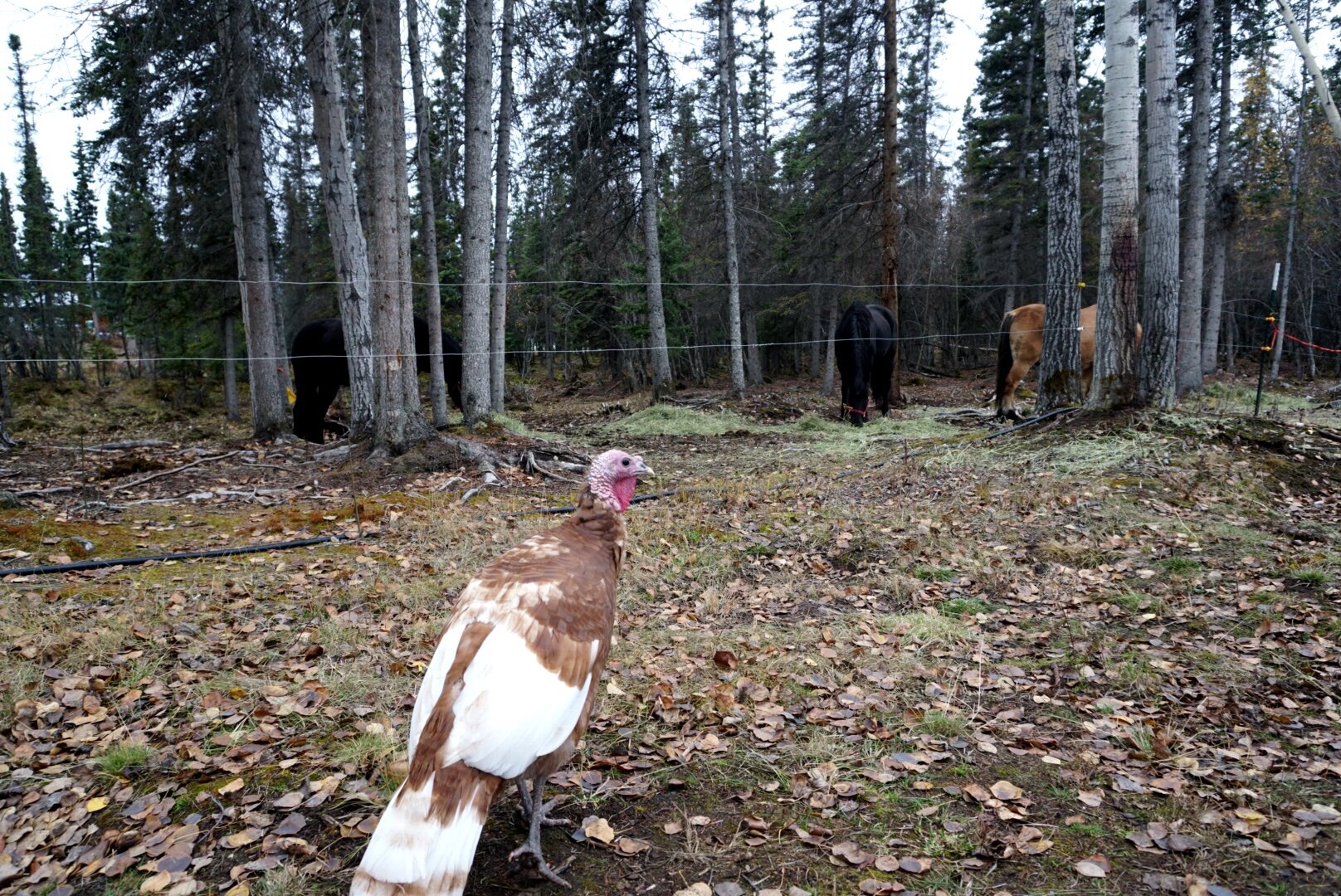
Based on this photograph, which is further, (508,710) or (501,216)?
(501,216)

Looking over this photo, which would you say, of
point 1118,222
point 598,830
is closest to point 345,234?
point 598,830

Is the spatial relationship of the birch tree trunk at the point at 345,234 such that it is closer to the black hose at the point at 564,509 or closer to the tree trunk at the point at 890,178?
the black hose at the point at 564,509

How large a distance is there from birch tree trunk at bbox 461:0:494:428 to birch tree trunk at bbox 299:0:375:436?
202 cm

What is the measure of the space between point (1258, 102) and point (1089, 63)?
7.62 metres

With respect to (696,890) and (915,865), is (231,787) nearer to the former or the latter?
(696,890)

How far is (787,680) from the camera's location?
4152 mm

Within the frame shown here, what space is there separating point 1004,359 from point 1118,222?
5046mm

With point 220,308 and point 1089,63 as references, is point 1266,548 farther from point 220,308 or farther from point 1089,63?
point 220,308

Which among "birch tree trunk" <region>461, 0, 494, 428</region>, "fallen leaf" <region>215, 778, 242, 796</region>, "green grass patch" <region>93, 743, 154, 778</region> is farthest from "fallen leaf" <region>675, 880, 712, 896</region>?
"birch tree trunk" <region>461, 0, 494, 428</region>

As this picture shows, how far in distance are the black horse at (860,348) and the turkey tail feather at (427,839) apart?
514 inches

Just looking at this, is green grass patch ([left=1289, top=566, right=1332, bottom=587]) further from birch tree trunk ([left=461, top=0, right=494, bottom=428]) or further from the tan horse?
birch tree trunk ([left=461, top=0, right=494, bottom=428])

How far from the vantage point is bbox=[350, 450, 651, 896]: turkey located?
2.05 meters

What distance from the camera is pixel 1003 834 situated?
2812 mm

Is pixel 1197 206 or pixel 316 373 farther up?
pixel 1197 206
